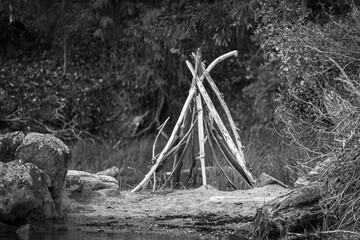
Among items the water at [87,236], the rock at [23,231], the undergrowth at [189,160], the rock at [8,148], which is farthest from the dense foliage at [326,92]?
the rock at [8,148]

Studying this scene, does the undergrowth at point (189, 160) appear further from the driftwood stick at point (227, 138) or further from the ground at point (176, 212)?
the ground at point (176, 212)

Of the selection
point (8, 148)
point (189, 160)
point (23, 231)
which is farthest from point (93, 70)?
point (23, 231)

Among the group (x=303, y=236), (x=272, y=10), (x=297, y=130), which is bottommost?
(x=303, y=236)

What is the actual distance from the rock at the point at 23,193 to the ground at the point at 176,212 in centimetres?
37

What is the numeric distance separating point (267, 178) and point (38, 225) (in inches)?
103

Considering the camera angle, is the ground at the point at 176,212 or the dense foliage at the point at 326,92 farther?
the ground at the point at 176,212

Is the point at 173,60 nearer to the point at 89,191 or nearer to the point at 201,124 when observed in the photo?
the point at 201,124

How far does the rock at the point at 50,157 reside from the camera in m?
7.75

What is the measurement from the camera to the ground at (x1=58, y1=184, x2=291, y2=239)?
7469mm

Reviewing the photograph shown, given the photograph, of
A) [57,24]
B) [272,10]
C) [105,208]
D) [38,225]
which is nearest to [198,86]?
[272,10]

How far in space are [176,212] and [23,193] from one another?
1540 mm

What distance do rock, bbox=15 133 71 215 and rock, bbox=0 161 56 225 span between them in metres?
0.14

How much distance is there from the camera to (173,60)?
14.8 metres

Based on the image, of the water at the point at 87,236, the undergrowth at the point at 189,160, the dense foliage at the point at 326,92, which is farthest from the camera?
the undergrowth at the point at 189,160
